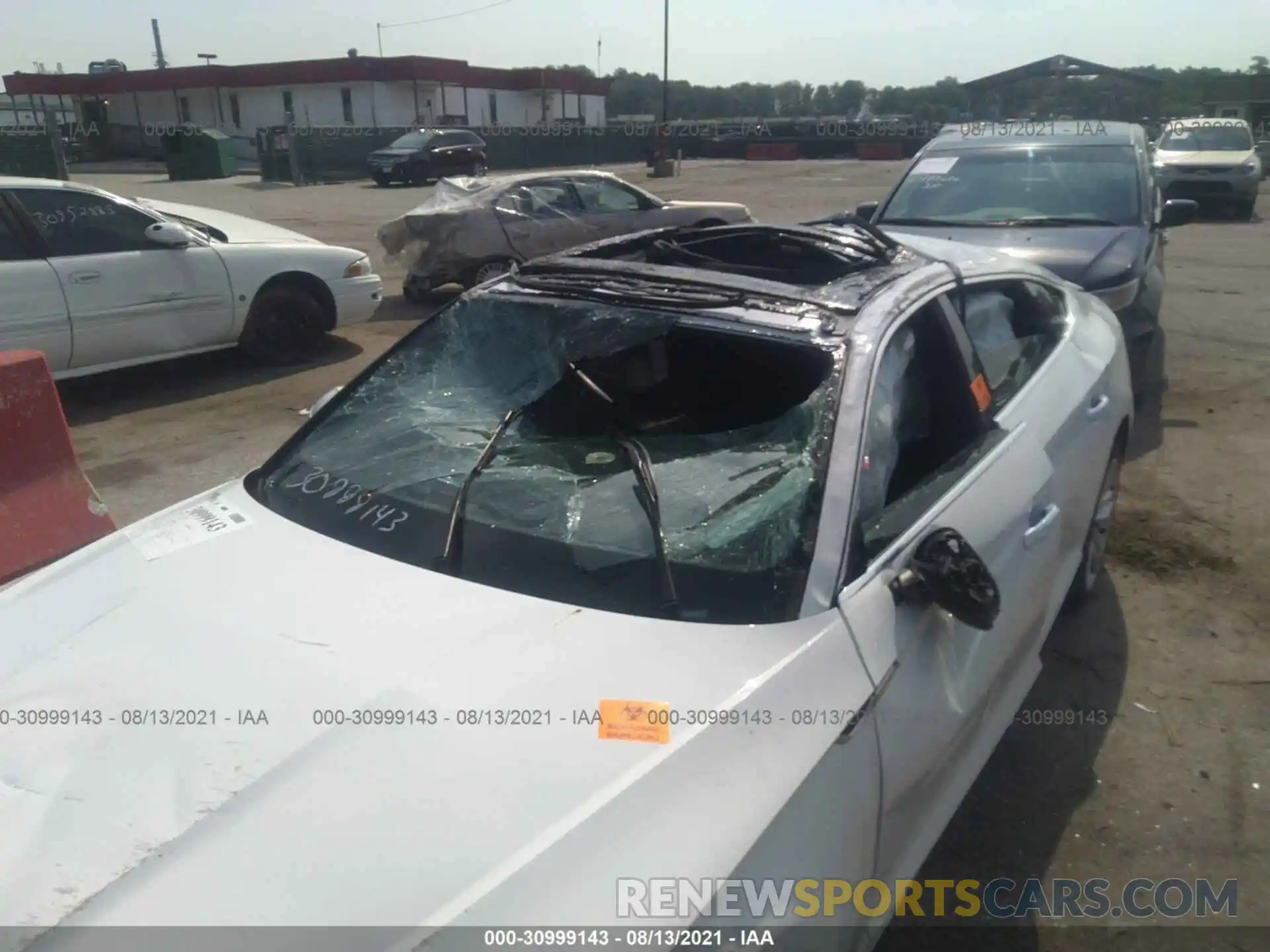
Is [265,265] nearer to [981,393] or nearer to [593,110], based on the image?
[981,393]

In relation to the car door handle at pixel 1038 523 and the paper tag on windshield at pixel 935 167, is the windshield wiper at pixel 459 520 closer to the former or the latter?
the car door handle at pixel 1038 523

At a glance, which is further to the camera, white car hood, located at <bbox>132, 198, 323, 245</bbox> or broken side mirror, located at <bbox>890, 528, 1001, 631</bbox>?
white car hood, located at <bbox>132, 198, 323, 245</bbox>

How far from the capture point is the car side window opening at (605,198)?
11.2 meters

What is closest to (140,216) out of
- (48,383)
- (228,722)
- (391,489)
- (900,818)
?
(48,383)

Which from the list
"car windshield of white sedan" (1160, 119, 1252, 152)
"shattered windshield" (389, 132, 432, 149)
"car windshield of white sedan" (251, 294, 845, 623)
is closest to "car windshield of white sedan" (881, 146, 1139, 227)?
"car windshield of white sedan" (251, 294, 845, 623)

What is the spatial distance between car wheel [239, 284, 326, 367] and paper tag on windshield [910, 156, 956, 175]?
4.90 metres

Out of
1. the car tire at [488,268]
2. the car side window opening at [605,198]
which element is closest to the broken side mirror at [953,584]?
the car tire at [488,268]

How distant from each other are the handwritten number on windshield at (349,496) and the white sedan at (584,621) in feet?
0.03

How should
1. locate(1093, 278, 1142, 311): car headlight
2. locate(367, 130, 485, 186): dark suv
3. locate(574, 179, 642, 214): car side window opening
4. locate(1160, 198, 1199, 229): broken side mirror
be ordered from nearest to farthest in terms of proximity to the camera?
1. locate(1093, 278, 1142, 311): car headlight
2. locate(1160, 198, 1199, 229): broken side mirror
3. locate(574, 179, 642, 214): car side window opening
4. locate(367, 130, 485, 186): dark suv

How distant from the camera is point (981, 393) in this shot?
293 centimetres

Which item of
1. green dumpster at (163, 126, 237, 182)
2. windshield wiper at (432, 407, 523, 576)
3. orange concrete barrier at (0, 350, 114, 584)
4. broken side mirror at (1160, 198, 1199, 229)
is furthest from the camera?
green dumpster at (163, 126, 237, 182)

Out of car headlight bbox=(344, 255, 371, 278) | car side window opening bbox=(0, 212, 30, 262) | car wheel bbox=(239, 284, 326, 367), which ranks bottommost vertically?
car wheel bbox=(239, 284, 326, 367)

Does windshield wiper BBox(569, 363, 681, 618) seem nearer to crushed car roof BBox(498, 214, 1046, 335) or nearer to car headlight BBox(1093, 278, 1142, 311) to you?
crushed car roof BBox(498, 214, 1046, 335)

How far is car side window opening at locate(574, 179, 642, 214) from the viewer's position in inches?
442
